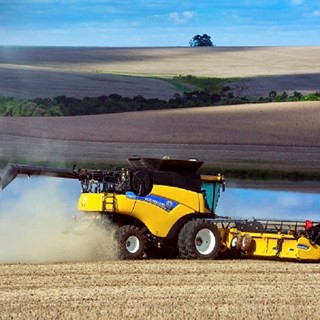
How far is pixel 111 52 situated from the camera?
9619 cm

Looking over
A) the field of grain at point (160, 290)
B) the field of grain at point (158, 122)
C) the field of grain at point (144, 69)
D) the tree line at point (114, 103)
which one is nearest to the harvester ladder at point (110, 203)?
the field of grain at point (160, 290)

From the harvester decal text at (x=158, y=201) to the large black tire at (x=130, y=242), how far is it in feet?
1.76

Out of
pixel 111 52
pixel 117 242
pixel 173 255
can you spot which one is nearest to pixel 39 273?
pixel 117 242

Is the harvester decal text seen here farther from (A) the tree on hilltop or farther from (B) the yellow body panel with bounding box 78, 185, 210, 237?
(A) the tree on hilltop

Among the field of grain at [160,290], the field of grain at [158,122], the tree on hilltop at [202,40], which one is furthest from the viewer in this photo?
the tree on hilltop at [202,40]

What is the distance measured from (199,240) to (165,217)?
742 millimetres

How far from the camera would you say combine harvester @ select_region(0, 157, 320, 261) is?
22.2m

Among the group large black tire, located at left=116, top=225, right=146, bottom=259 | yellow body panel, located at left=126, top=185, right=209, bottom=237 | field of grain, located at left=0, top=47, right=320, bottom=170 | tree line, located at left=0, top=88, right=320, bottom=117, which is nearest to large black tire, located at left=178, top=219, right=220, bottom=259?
yellow body panel, located at left=126, top=185, right=209, bottom=237

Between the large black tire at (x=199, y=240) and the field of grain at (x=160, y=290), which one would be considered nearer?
the field of grain at (x=160, y=290)

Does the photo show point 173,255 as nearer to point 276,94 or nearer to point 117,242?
point 117,242

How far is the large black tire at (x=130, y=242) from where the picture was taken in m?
22.0

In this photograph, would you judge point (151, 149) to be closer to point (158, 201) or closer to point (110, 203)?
point (158, 201)

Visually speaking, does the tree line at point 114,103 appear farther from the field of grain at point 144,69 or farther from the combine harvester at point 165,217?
the combine harvester at point 165,217

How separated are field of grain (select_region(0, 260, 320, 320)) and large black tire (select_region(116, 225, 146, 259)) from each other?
352mm
